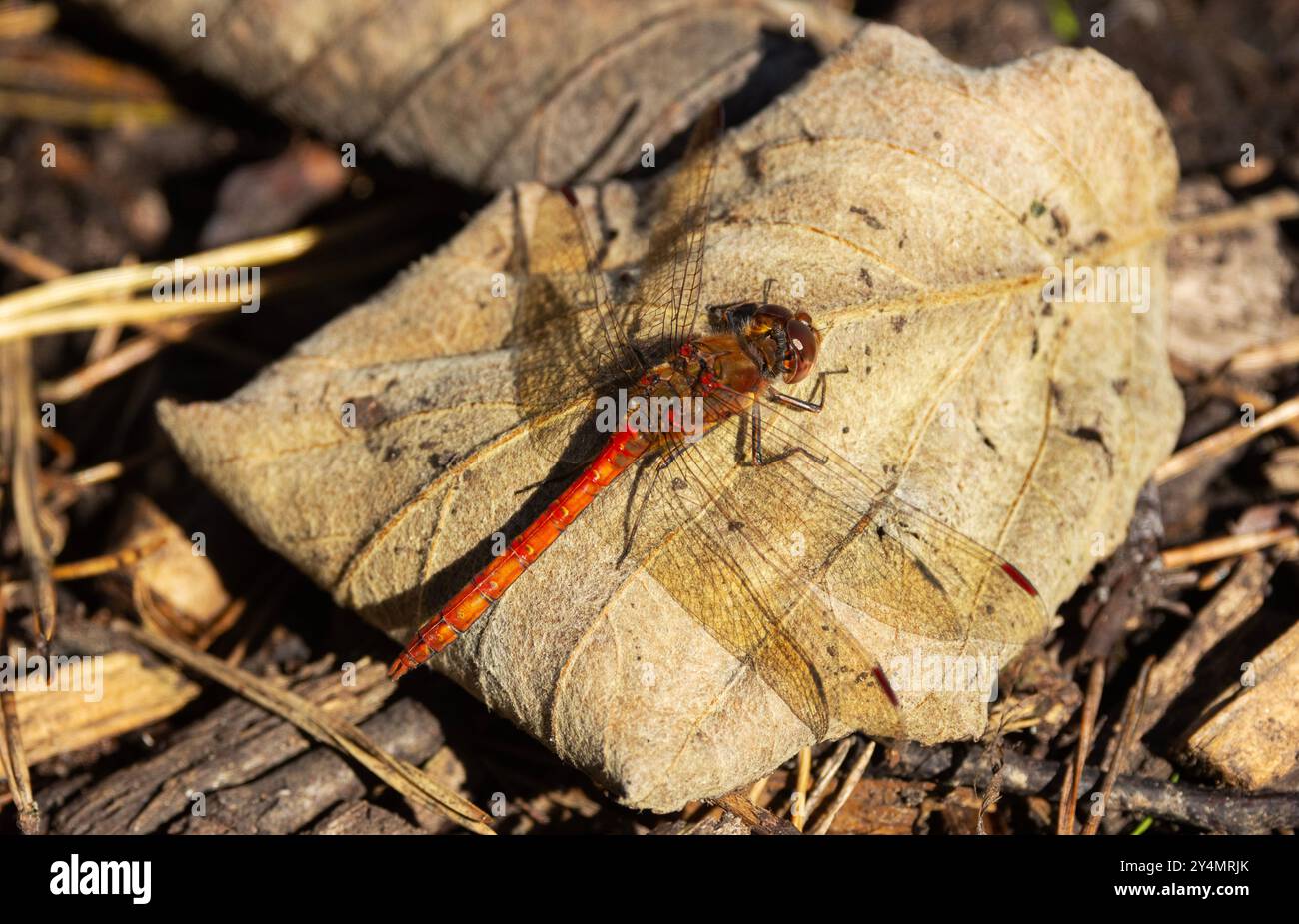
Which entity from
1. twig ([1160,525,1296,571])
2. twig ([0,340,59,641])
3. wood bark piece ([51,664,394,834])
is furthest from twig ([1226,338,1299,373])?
twig ([0,340,59,641])

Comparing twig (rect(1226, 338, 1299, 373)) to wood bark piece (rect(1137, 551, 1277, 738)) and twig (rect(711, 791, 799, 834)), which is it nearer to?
wood bark piece (rect(1137, 551, 1277, 738))

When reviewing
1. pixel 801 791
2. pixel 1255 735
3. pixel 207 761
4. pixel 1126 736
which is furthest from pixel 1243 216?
pixel 207 761

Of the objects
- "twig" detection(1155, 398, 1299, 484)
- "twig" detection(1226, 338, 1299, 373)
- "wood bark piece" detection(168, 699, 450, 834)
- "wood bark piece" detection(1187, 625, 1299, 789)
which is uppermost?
"twig" detection(1226, 338, 1299, 373)

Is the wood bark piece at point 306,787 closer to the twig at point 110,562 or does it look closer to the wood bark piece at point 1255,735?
the twig at point 110,562

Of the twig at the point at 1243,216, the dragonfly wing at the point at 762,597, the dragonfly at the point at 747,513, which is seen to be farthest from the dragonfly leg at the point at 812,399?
the twig at the point at 1243,216

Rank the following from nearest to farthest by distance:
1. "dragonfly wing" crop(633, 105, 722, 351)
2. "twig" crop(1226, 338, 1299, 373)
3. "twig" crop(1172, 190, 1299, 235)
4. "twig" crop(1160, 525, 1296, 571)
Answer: "dragonfly wing" crop(633, 105, 722, 351) < "twig" crop(1160, 525, 1296, 571) < "twig" crop(1226, 338, 1299, 373) < "twig" crop(1172, 190, 1299, 235)

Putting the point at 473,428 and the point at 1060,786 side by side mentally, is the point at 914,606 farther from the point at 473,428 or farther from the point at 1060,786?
the point at 473,428

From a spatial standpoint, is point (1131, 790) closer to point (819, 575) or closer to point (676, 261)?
point (819, 575)
